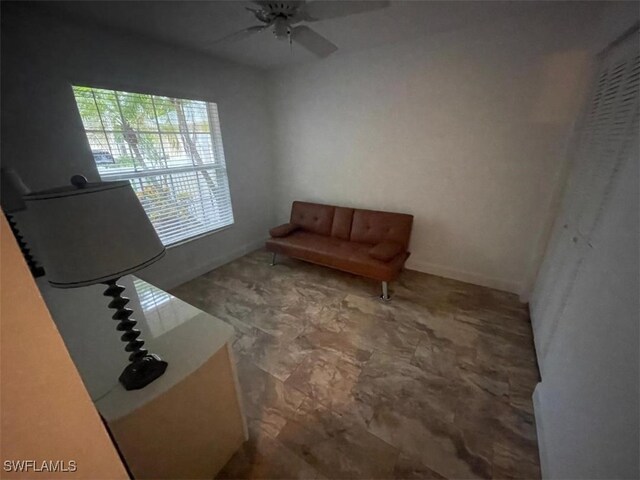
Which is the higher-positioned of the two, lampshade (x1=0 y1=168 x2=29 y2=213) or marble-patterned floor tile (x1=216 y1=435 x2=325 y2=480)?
lampshade (x1=0 y1=168 x2=29 y2=213)

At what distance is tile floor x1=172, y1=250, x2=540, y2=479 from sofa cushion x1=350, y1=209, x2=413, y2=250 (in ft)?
1.76

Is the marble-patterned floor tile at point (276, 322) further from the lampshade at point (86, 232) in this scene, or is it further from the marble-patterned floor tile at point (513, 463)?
the lampshade at point (86, 232)

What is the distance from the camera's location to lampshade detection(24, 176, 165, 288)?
2.11ft

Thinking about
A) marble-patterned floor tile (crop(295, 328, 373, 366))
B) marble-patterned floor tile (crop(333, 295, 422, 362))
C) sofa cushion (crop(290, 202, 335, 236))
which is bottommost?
marble-patterned floor tile (crop(295, 328, 373, 366))

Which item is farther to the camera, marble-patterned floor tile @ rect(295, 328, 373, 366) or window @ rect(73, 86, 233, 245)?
Answer: window @ rect(73, 86, 233, 245)

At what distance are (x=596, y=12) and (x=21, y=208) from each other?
162 inches

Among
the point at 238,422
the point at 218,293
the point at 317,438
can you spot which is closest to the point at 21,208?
the point at 218,293

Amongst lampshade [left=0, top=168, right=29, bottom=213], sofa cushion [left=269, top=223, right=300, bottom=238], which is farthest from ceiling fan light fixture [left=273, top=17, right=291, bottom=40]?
sofa cushion [left=269, top=223, right=300, bottom=238]

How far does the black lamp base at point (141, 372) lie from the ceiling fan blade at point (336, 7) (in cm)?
184

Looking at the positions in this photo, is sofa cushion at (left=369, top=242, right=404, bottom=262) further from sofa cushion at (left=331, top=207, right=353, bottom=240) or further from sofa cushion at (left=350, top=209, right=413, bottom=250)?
sofa cushion at (left=331, top=207, right=353, bottom=240)

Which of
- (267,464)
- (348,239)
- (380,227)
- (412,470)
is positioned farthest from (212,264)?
(412,470)

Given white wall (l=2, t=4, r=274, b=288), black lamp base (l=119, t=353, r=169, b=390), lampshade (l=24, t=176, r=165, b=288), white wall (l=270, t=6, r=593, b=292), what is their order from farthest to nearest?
white wall (l=270, t=6, r=593, b=292)
white wall (l=2, t=4, r=274, b=288)
black lamp base (l=119, t=353, r=169, b=390)
lampshade (l=24, t=176, r=165, b=288)

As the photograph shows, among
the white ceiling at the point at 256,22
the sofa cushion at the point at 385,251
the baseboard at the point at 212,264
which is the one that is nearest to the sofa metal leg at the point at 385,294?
the sofa cushion at the point at 385,251

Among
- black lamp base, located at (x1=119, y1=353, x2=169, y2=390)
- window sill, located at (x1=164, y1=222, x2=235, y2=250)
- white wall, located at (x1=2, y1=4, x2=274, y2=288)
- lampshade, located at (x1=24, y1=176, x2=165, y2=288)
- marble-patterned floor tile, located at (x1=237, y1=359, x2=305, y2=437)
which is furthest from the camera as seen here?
window sill, located at (x1=164, y1=222, x2=235, y2=250)
